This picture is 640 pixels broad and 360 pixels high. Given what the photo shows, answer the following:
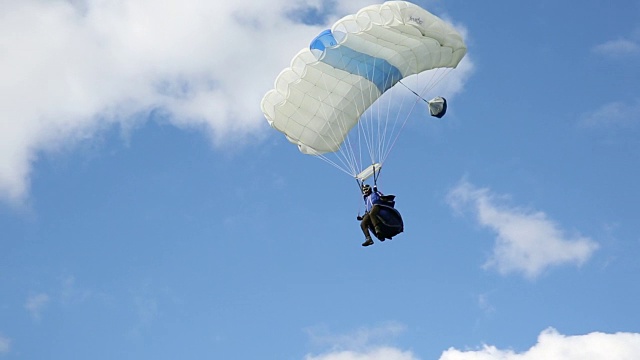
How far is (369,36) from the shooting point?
25.3m

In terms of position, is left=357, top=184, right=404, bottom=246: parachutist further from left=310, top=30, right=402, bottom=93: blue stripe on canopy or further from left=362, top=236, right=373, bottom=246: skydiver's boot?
left=310, top=30, right=402, bottom=93: blue stripe on canopy

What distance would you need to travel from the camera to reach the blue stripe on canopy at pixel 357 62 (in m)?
25.2

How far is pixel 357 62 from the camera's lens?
26.2 meters

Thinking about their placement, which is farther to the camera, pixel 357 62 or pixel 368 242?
pixel 357 62

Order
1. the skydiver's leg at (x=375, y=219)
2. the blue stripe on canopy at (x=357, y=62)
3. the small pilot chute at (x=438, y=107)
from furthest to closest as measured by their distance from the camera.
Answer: the small pilot chute at (x=438, y=107) < the blue stripe on canopy at (x=357, y=62) < the skydiver's leg at (x=375, y=219)

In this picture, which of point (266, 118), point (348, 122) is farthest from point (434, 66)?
point (266, 118)

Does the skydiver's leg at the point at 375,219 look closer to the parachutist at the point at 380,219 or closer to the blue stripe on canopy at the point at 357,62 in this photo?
the parachutist at the point at 380,219

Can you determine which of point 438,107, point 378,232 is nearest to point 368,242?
point 378,232

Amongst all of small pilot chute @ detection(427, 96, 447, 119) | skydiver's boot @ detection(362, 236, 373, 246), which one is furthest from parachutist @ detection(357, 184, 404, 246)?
small pilot chute @ detection(427, 96, 447, 119)

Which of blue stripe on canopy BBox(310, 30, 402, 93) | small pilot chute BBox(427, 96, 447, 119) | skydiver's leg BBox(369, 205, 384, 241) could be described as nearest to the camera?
skydiver's leg BBox(369, 205, 384, 241)

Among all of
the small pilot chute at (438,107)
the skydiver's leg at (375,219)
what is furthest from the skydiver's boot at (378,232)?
the small pilot chute at (438,107)

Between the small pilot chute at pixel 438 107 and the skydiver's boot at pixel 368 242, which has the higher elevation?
the small pilot chute at pixel 438 107

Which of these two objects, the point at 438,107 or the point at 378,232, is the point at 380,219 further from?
the point at 438,107

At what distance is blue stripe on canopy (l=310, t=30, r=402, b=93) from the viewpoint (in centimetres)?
2522
